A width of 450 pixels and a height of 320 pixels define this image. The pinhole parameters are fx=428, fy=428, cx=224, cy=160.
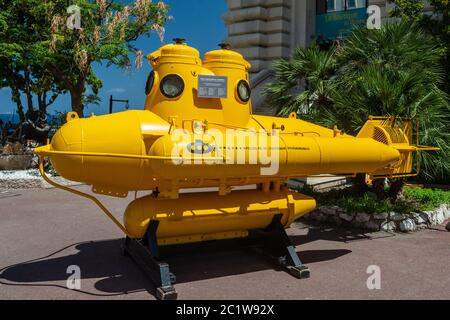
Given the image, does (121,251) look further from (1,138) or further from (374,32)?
(1,138)

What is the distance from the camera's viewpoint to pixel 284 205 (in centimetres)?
613

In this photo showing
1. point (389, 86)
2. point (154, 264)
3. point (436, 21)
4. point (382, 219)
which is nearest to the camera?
point (154, 264)

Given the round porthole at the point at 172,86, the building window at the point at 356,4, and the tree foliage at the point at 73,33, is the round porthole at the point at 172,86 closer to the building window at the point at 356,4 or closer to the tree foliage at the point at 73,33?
the tree foliage at the point at 73,33

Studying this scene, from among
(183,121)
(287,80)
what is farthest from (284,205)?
(287,80)

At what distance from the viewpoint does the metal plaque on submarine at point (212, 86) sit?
18.0 ft

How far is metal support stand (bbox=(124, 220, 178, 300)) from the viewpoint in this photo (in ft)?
16.3

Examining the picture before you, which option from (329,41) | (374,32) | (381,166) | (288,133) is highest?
(329,41)

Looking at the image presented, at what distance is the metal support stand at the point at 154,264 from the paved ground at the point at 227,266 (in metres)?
0.14

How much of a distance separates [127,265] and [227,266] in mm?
1414

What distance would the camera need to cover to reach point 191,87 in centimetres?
554

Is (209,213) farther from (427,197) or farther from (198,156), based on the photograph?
(427,197)

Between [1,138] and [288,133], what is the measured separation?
12.2m

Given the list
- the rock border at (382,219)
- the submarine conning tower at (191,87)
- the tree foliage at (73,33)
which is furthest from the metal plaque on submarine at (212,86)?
the tree foliage at (73,33)

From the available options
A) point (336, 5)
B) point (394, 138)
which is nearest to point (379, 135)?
point (394, 138)
